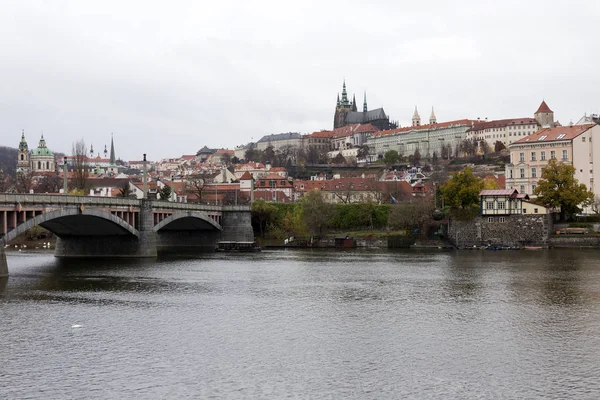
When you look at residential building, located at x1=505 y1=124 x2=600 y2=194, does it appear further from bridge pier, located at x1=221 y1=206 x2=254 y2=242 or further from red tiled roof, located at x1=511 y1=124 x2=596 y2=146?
bridge pier, located at x1=221 y1=206 x2=254 y2=242

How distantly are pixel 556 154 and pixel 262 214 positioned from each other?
1383 inches

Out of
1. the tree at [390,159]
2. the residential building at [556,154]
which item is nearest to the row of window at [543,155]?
the residential building at [556,154]

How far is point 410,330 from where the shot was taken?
29.2 metres

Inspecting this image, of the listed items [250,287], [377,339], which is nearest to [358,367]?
[377,339]

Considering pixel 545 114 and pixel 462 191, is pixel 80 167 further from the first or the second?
pixel 545 114

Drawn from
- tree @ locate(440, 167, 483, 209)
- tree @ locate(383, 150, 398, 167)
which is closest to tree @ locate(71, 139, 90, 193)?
tree @ locate(440, 167, 483, 209)

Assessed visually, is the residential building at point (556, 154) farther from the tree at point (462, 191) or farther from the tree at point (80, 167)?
the tree at point (80, 167)

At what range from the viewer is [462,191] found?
262 feet

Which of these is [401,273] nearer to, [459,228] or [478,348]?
[478,348]

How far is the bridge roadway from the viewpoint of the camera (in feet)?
156

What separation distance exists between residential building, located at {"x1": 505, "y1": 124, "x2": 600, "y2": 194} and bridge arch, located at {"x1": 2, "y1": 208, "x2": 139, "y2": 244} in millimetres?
48252

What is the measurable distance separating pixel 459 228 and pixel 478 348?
A: 5361 centimetres

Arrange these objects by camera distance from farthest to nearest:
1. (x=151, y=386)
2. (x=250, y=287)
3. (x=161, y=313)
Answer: (x=250, y=287)
(x=161, y=313)
(x=151, y=386)

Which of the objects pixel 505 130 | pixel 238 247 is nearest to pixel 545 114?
pixel 505 130
